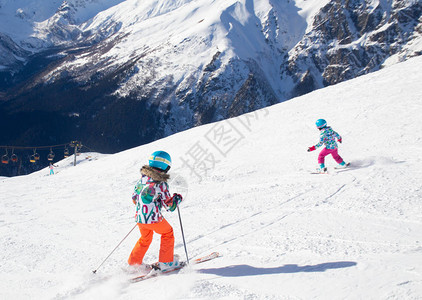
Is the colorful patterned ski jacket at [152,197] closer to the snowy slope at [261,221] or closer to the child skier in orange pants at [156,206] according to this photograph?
the child skier in orange pants at [156,206]

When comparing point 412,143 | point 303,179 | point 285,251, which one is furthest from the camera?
point 412,143

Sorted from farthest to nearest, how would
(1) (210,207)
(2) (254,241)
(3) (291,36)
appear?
(3) (291,36), (1) (210,207), (2) (254,241)

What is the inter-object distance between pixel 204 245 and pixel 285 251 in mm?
1277

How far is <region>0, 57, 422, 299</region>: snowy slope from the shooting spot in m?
3.27

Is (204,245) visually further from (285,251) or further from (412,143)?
(412,143)

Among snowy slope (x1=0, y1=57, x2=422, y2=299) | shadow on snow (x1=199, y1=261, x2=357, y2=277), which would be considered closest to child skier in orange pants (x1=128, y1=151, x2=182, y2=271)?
snowy slope (x1=0, y1=57, x2=422, y2=299)

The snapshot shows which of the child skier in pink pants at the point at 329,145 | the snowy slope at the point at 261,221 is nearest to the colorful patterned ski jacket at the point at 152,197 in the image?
the snowy slope at the point at 261,221

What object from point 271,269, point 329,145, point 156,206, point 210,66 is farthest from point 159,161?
point 210,66

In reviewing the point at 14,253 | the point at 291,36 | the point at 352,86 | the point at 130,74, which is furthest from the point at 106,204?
the point at 291,36

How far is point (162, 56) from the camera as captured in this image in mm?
123062

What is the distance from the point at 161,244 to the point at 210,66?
114 meters

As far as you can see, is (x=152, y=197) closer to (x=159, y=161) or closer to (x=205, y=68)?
(x=159, y=161)

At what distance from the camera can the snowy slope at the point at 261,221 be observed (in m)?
3.27

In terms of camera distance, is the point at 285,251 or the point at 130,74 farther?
the point at 130,74
